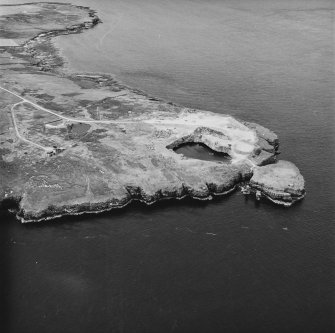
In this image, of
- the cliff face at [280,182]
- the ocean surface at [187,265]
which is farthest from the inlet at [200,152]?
the ocean surface at [187,265]

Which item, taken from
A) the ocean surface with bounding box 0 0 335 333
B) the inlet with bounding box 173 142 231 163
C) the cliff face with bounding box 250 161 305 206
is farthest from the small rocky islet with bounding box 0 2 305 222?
the ocean surface with bounding box 0 0 335 333

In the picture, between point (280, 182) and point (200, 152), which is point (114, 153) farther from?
point (280, 182)

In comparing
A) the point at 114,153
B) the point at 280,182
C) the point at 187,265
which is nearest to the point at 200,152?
the point at 114,153

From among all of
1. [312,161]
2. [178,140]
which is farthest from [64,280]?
[312,161]

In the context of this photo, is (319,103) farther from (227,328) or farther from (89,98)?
(227,328)

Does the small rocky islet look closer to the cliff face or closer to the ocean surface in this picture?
the cliff face

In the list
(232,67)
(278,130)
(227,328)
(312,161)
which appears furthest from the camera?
(232,67)
